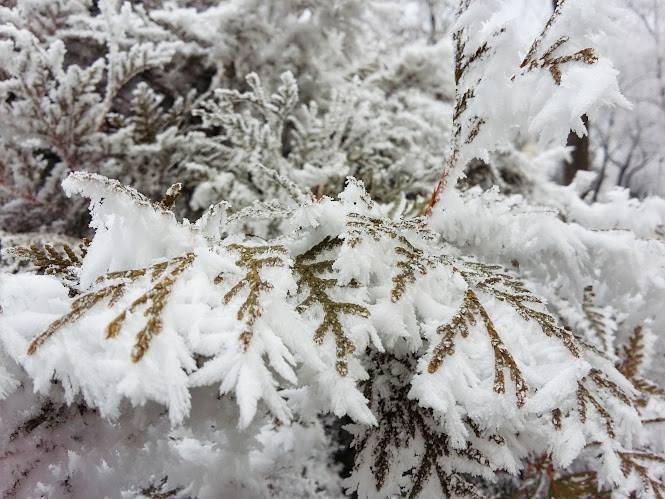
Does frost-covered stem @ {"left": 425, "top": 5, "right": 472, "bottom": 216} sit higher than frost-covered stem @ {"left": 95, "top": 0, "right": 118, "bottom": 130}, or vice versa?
frost-covered stem @ {"left": 425, "top": 5, "right": 472, "bottom": 216}

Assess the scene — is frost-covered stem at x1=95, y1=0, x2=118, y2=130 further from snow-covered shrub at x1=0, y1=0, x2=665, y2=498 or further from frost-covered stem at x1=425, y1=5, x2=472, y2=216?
frost-covered stem at x1=425, y1=5, x2=472, y2=216

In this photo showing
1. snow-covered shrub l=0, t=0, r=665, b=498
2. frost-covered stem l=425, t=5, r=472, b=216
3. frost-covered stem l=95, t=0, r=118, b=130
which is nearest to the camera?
snow-covered shrub l=0, t=0, r=665, b=498

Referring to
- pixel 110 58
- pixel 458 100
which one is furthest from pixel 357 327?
pixel 110 58

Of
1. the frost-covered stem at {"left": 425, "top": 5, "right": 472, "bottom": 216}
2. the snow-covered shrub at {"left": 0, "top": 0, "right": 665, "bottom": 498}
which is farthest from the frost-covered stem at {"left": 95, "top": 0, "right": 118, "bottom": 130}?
the frost-covered stem at {"left": 425, "top": 5, "right": 472, "bottom": 216}

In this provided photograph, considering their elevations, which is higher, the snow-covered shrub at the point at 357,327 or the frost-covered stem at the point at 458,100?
the frost-covered stem at the point at 458,100

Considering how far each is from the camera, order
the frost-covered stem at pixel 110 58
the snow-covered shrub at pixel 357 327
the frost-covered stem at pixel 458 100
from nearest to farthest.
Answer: the snow-covered shrub at pixel 357 327, the frost-covered stem at pixel 458 100, the frost-covered stem at pixel 110 58

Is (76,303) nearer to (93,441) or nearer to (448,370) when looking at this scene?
(93,441)

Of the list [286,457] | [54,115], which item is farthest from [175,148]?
[286,457]

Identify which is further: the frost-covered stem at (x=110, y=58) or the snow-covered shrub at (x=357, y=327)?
the frost-covered stem at (x=110, y=58)

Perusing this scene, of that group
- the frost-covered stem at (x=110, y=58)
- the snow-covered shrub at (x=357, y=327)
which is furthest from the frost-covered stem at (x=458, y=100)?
the frost-covered stem at (x=110, y=58)

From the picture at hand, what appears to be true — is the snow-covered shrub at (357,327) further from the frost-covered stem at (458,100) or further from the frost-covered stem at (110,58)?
the frost-covered stem at (110,58)

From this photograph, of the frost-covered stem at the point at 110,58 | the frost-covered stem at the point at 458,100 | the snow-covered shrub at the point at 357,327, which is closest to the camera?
the snow-covered shrub at the point at 357,327
